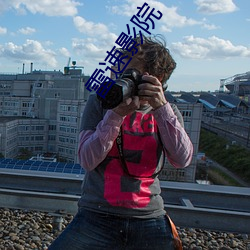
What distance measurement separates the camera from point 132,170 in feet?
4.39

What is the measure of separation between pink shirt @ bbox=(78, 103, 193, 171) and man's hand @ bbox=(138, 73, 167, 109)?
37mm

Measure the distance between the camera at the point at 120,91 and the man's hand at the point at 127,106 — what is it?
0.07 ft

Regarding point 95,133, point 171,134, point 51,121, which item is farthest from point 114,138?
point 51,121

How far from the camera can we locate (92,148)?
1253 mm

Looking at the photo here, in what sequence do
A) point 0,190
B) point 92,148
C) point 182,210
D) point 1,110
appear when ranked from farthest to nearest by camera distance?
point 1,110 → point 0,190 → point 182,210 → point 92,148

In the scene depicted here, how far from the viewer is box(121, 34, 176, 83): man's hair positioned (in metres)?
1.31

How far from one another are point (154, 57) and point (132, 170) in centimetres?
47

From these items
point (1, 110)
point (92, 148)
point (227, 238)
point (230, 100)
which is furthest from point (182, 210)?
point (230, 100)

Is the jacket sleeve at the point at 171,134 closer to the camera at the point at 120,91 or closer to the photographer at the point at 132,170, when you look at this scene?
the photographer at the point at 132,170

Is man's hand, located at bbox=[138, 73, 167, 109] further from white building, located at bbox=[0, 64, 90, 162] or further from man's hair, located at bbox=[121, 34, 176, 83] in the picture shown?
white building, located at bbox=[0, 64, 90, 162]

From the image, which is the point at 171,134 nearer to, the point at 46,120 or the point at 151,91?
the point at 151,91

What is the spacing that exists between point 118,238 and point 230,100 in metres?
38.8

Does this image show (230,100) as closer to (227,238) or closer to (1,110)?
(1,110)

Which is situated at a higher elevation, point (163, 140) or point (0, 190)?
point (163, 140)
